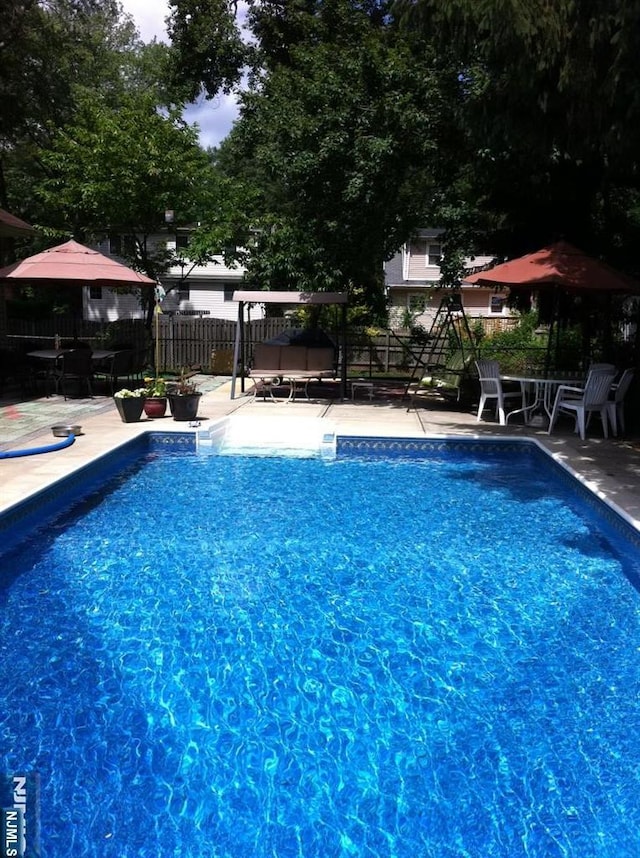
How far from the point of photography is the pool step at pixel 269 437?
33.9ft

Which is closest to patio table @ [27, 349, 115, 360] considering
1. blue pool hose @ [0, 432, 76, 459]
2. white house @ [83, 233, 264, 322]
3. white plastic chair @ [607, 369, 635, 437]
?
blue pool hose @ [0, 432, 76, 459]

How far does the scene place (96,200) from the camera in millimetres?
18125

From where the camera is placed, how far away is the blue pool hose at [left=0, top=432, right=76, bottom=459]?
823 centimetres

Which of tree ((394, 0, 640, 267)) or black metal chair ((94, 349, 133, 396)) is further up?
tree ((394, 0, 640, 267))

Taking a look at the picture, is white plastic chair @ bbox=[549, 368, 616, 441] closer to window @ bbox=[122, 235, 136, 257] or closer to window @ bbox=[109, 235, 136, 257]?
window @ bbox=[109, 235, 136, 257]

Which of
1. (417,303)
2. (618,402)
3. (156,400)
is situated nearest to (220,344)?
(156,400)

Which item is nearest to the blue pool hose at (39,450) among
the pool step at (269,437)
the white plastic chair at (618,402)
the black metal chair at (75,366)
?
the pool step at (269,437)

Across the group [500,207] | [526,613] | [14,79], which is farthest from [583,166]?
[14,79]

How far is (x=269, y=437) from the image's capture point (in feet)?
36.2

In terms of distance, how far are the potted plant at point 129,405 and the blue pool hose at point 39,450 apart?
1.61 metres

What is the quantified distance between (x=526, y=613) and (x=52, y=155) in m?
18.7

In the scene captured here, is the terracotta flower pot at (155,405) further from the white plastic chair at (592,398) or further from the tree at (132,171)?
the tree at (132,171)

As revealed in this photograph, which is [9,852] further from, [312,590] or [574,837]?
[312,590]

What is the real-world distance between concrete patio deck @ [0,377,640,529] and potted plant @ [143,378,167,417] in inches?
7.2
